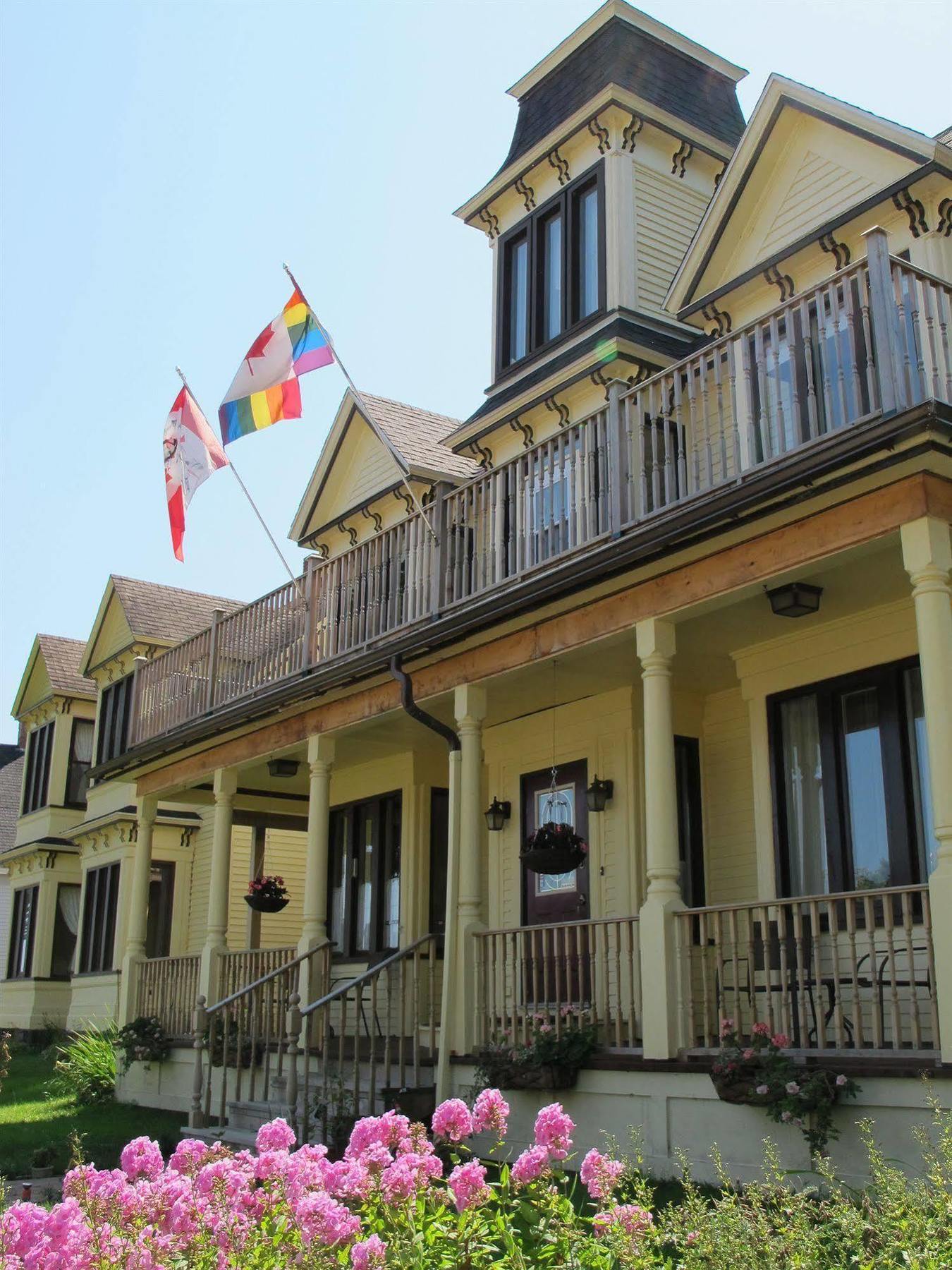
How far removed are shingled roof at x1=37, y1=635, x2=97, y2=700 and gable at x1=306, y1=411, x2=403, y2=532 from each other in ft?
36.8

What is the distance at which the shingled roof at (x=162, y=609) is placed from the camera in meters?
26.5

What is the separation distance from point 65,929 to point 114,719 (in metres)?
5.41

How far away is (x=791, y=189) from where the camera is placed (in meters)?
Answer: 12.7

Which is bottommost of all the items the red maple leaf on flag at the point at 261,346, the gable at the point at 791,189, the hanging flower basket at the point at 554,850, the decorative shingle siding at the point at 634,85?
the hanging flower basket at the point at 554,850

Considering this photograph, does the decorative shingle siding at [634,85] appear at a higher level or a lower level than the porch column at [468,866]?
higher

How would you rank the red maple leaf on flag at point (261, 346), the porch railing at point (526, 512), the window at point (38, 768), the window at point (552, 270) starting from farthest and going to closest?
the window at point (38, 768)
the window at point (552, 270)
the red maple leaf on flag at point (261, 346)
the porch railing at point (526, 512)

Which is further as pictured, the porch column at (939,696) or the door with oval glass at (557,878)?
the door with oval glass at (557,878)

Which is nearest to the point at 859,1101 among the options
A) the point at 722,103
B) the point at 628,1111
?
the point at 628,1111

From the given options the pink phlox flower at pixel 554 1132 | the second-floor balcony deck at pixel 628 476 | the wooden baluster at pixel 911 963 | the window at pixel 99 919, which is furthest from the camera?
the window at pixel 99 919

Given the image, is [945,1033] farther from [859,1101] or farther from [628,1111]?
[628,1111]

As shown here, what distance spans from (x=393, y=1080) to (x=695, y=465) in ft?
21.0

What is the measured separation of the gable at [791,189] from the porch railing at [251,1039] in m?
7.95

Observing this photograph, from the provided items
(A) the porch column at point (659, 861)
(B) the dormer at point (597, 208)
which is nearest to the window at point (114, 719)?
(B) the dormer at point (597, 208)

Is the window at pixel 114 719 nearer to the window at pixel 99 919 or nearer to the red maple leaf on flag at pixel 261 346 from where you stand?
the window at pixel 99 919
